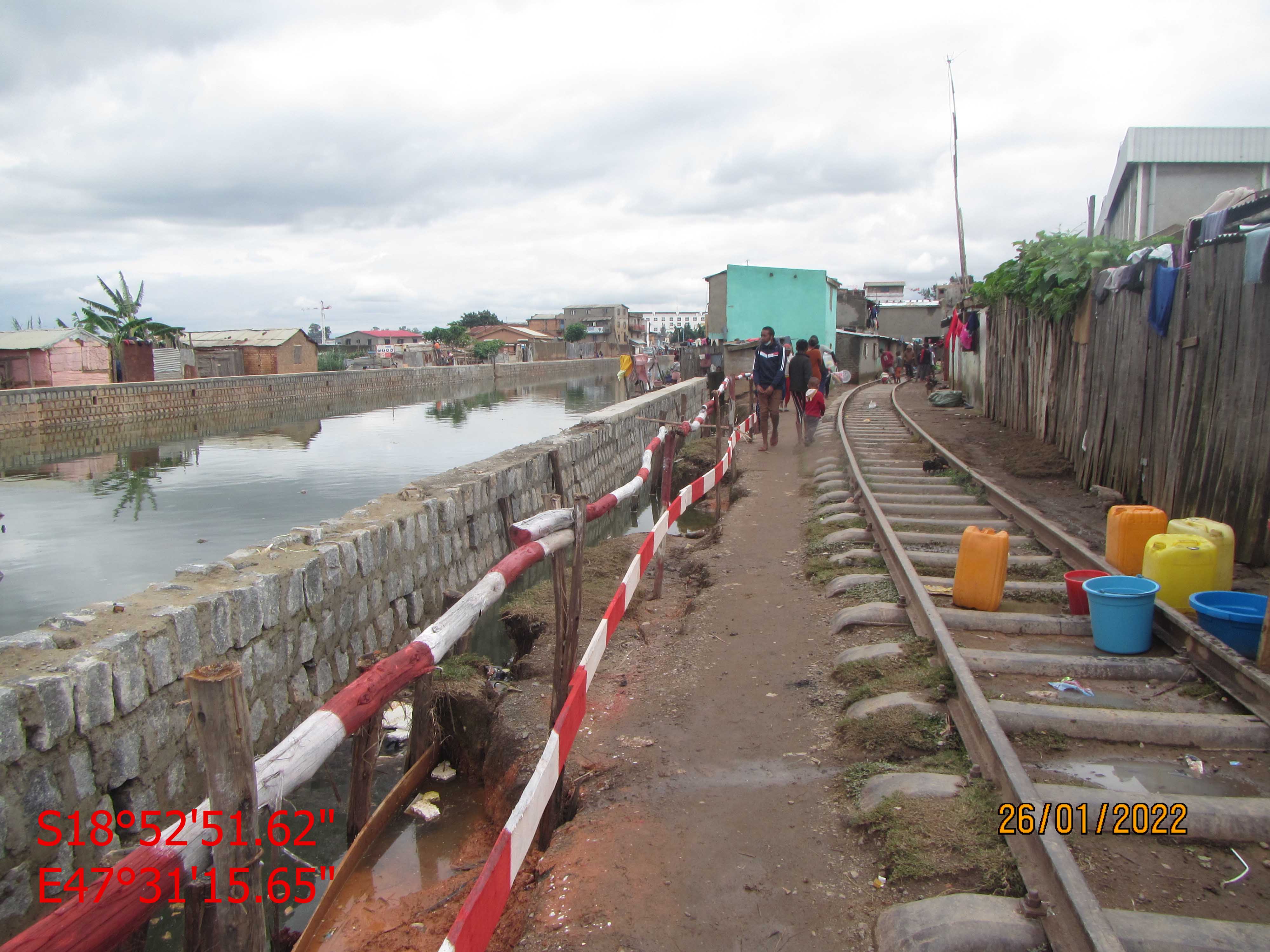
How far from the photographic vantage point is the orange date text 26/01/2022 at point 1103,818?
2996mm

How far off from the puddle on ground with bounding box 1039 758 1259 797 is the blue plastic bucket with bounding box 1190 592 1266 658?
1132mm

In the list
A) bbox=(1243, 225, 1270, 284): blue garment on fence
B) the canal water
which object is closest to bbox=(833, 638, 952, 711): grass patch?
bbox=(1243, 225, 1270, 284): blue garment on fence

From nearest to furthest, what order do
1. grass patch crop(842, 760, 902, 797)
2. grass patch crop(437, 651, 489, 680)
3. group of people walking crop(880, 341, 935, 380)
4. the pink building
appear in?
grass patch crop(842, 760, 902, 797) → grass patch crop(437, 651, 489, 680) → the pink building → group of people walking crop(880, 341, 935, 380)

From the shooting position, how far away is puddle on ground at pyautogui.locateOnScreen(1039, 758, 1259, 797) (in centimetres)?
335

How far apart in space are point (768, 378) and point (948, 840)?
10395mm

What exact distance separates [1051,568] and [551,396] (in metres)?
39.5

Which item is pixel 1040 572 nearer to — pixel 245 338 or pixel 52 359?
pixel 52 359

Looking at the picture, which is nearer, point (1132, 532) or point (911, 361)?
point (1132, 532)

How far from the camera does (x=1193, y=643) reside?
4473mm

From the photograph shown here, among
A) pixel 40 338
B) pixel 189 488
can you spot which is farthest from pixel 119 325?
pixel 189 488

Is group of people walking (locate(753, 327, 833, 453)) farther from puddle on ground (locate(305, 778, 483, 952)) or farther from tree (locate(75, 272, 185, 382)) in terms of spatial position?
tree (locate(75, 272, 185, 382))

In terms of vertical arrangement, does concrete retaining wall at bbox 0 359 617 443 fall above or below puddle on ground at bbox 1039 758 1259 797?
above

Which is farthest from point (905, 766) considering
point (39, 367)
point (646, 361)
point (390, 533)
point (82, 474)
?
point (39, 367)

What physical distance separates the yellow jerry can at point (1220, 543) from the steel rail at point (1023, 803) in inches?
65.2
